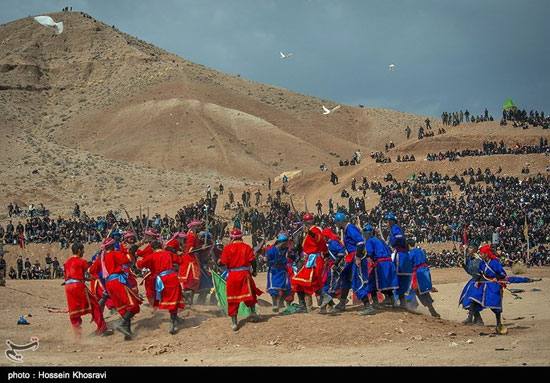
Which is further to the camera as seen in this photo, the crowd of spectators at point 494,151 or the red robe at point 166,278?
the crowd of spectators at point 494,151

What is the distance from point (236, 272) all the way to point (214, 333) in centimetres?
128

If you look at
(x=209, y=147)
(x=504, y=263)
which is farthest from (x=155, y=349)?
(x=209, y=147)

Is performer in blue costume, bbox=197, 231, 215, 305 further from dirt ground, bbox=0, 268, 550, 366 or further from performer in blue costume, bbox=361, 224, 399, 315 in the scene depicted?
performer in blue costume, bbox=361, 224, 399, 315

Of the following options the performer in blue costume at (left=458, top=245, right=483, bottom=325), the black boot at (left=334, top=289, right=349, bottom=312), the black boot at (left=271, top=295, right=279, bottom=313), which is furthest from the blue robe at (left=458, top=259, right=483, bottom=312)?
the black boot at (left=271, top=295, right=279, bottom=313)

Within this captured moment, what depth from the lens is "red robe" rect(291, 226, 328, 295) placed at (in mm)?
14125

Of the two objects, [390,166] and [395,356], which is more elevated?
[390,166]

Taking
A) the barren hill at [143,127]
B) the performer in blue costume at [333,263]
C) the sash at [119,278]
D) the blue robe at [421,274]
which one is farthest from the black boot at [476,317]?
the barren hill at [143,127]

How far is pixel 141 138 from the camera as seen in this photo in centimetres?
8856

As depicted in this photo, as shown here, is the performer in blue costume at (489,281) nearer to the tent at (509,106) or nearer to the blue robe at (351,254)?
the blue robe at (351,254)

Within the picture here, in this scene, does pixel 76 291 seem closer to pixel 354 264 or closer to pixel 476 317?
pixel 354 264

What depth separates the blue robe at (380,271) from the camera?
14016mm

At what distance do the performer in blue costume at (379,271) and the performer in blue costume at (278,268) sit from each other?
95.3 inches

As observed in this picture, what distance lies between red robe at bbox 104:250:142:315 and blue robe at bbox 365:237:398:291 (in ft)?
15.6

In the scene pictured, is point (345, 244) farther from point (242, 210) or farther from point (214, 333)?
point (242, 210)
